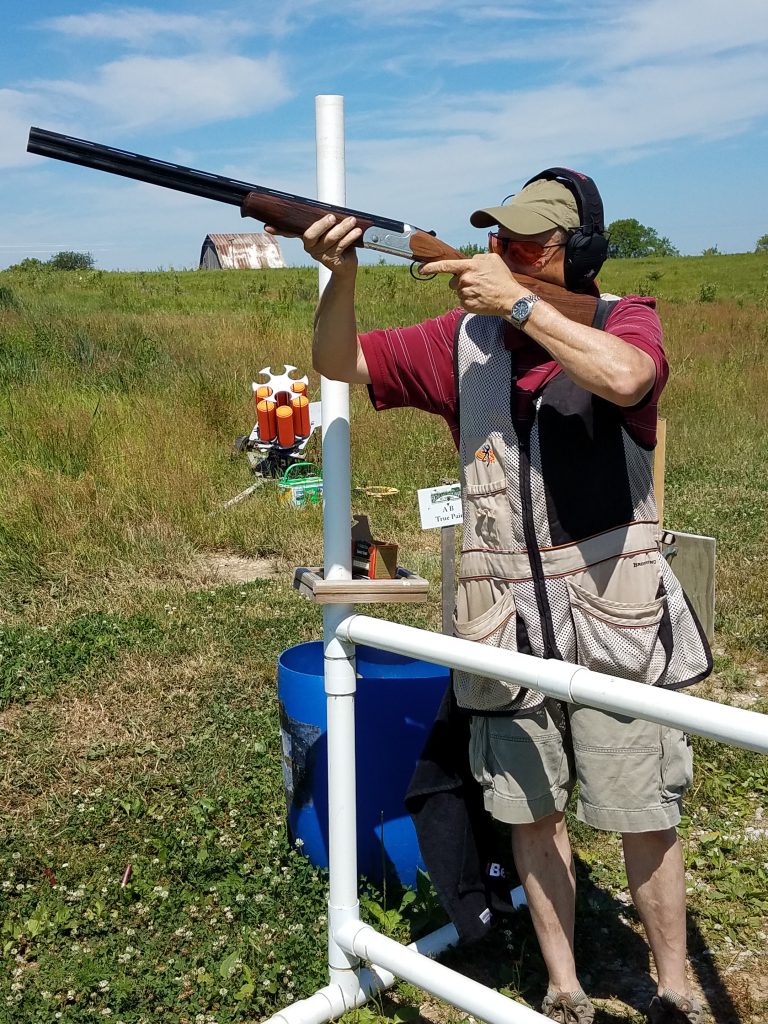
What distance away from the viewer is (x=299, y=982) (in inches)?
116

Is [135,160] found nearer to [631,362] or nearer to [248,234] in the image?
[631,362]

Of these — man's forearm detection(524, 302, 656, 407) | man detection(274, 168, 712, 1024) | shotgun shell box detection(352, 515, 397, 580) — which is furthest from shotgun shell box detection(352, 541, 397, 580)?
man's forearm detection(524, 302, 656, 407)

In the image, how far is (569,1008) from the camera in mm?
2566

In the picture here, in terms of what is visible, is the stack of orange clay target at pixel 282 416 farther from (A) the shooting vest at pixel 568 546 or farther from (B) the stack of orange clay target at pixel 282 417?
(A) the shooting vest at pixel 568 546

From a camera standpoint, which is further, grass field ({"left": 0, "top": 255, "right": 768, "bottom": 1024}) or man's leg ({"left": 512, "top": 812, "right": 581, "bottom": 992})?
grass field ({"left": 0, "top": 255, "right": 768, "bottom": 1024})

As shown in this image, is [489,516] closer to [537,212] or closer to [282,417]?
[537,212]

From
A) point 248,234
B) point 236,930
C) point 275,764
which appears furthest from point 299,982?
point 248,234

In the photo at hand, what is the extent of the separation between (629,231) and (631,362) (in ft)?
301

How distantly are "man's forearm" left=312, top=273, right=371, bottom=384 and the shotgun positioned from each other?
0.13 metres

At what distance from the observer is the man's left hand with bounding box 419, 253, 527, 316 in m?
2.25

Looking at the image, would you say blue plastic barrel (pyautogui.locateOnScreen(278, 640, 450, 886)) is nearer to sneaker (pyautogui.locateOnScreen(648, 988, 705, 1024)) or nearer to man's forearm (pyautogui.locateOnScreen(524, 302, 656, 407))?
sneaker (pyautogui.locateOnScreen(648, 988, 705, 1024))

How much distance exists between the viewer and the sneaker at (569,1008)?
2568 millimetres

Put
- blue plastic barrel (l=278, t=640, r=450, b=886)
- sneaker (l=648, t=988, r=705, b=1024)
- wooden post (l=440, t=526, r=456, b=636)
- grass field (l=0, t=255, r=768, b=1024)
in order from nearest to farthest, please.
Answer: sneaker (l=648, t=988, r=705, b=1024) < grass field (l=0, t=255, r=768, b=1024) < blue plastic barrel (l=278, t=640, r=450, b=886) < wooden post (l=440, t=526, r=456, b=636)

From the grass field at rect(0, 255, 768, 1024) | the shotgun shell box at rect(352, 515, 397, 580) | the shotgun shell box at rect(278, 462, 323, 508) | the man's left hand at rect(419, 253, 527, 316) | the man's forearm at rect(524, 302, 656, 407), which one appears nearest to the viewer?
the man's forearm at rect(524, 302, 656, 407)
